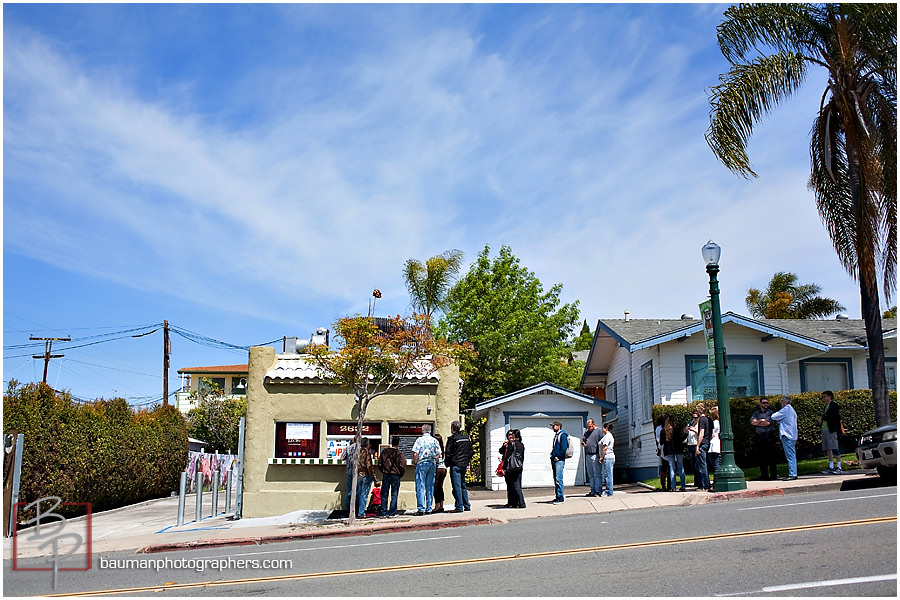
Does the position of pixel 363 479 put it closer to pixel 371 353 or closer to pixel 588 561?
pixel 371 353

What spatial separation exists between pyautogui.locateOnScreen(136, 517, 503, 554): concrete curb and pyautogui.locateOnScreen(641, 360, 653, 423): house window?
964cm

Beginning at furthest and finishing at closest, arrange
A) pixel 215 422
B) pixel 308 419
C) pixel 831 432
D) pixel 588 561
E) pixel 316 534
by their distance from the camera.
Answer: pixel 215 422 → pixel 308 419 → pixel 831 432 → pixel 316 534 → pixel 588 561

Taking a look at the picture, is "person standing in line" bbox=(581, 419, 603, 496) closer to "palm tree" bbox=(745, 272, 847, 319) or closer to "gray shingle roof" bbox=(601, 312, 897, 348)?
"gray shingle roof" bbox=(601, 312, 897, 348)

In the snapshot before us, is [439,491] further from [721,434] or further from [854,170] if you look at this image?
[854,170]

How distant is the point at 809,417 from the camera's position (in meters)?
19.9

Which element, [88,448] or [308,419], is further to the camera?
[88,448]

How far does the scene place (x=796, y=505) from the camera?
1197 centimetres

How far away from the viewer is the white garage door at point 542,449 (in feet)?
79.9

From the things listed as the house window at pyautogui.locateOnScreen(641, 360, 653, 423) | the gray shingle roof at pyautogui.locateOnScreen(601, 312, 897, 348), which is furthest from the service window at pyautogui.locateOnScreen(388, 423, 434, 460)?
the house window at pyautogui.locateOnScreen(641, 360, 653, 423)

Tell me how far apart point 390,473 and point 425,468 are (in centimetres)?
74

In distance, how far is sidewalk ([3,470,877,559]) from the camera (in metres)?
13.5

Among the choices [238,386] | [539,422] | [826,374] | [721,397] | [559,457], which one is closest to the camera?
[721,397]

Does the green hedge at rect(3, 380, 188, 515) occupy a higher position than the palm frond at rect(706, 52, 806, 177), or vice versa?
the palm frond at rect(706, 52, 806, 177)

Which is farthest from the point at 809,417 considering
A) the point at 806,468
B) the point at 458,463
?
the point at 458,463
